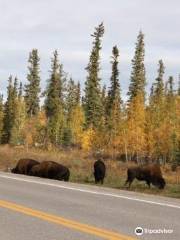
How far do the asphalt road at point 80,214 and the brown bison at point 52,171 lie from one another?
5.63m

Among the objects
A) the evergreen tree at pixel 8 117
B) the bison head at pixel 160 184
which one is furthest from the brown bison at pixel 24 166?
the evergreen tree at pixel 8 117

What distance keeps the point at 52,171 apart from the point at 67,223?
41.1 ft

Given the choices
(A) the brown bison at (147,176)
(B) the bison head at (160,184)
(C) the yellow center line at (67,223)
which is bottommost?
(C) the yellow center line at (67,223)

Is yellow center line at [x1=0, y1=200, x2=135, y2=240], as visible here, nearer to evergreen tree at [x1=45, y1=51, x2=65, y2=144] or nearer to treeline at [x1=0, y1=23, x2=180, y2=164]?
treeline at [x1=0, y1=23, x2=180, y2=164]

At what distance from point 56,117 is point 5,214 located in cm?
6725

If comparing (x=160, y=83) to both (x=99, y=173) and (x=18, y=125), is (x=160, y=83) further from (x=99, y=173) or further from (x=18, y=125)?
(x=99, y=173)

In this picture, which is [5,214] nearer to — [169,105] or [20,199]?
[20,199]

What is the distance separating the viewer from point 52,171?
22078 mm

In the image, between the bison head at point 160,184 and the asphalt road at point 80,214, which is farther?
the bison head at point 160,184

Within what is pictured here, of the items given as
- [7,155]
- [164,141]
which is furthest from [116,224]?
[164,141]

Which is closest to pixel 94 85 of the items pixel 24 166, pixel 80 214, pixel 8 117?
pixel 8 117

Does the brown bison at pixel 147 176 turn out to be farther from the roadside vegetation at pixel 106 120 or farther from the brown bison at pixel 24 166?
the roadside vegetation at pixel 106 120

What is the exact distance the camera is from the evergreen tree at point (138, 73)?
75.9 meters

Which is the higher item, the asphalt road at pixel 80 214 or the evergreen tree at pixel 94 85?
the evergreen tree at pixel 94 85
